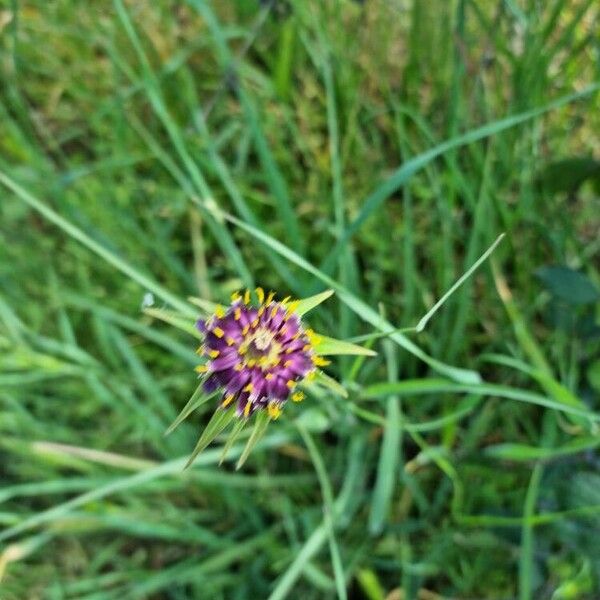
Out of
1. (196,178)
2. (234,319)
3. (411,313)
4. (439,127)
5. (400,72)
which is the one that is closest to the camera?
(234,319)

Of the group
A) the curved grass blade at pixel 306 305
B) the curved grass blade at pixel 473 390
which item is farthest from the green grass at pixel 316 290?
the curved grass blade at pixel 306 305

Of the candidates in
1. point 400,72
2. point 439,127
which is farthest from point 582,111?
point 400,72

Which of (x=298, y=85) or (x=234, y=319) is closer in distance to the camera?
(x=234, y=319)

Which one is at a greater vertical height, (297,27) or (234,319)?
(297,27)

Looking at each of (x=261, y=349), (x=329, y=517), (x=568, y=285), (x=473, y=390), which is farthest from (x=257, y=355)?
(x=568, y=285)

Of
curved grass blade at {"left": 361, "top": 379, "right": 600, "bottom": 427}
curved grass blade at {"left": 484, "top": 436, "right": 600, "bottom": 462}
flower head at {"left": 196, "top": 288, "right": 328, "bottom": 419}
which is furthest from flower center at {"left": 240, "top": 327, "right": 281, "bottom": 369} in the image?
curved grass blade at {"left": 484, "top": 436, "right": 600, "bottom": 462}

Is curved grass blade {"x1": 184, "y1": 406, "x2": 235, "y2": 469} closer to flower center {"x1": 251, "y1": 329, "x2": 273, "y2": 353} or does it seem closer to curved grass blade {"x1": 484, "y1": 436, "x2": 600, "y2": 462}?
flower center {"x1": 251, "y1": 329, "x2": 273, "y2": 353}

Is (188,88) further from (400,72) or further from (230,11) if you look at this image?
(400,72)

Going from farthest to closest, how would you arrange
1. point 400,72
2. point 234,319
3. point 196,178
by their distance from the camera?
point 400,72
point 196,178
point 234,319
